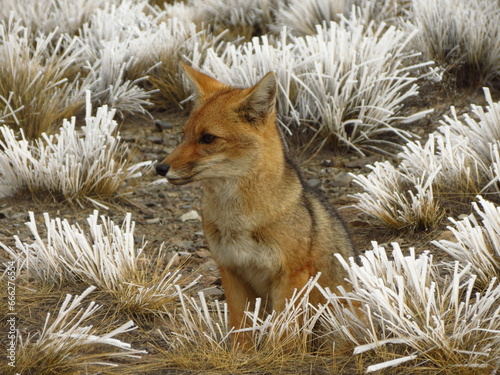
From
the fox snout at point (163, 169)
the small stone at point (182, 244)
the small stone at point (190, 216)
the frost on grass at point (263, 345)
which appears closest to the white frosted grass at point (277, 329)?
the frost on grass at point (263, 345)

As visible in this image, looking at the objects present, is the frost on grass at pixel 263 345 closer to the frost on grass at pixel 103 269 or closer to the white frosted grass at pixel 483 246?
the frost on grass at pixel 103 269

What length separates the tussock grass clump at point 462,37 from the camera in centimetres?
732

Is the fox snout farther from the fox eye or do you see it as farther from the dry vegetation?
the dry vegetation

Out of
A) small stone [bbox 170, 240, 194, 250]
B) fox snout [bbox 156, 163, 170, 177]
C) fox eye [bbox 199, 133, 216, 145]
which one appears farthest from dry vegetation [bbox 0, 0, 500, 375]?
fox eye [bbox 199, 133, 216, 145]

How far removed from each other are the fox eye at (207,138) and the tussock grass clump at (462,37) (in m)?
4.14

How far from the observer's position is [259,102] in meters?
3.74

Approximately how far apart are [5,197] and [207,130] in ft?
9.13

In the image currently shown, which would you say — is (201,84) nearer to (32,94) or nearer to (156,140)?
(156,140)

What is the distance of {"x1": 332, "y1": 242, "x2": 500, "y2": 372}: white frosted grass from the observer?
298 centimetres

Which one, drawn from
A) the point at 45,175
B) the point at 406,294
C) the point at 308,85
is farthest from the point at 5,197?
the point at 406,294

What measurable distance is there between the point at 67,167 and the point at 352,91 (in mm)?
2772

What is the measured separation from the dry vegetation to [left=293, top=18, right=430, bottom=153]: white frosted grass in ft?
0.07

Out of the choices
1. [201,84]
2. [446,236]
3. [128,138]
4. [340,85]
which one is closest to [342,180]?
[340,85]

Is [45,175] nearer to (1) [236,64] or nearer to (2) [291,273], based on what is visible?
(1) [236,64]
